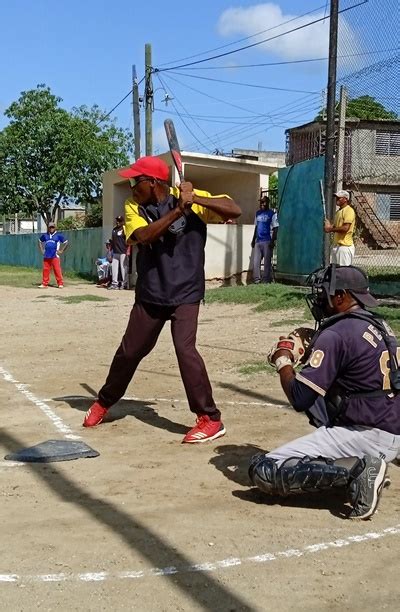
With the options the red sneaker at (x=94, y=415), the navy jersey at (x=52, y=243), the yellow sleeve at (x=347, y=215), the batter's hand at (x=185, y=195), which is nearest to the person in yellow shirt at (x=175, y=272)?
the batter's hand at (x=185, y=195)

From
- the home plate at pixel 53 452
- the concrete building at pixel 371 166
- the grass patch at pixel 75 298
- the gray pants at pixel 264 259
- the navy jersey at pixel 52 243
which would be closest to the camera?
the home plate at pixel 53 452

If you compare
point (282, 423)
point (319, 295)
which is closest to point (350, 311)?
point (319, 295)

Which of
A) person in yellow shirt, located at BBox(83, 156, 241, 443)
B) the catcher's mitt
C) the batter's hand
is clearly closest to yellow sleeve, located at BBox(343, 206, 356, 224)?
person in yellow shirt, located at BBox(83, 156, 241, 443)

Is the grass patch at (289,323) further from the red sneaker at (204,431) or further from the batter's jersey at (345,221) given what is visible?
the red sneaker at (204,431)

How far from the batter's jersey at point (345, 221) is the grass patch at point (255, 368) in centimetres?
469

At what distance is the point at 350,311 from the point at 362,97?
415 inches

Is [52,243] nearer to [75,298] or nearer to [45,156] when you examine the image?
[75,298]

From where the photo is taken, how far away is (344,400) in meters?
4.63

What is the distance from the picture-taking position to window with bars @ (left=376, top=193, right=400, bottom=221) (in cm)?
2685

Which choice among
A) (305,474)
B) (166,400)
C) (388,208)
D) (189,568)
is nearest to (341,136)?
(166,400)

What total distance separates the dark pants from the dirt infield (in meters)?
0.35

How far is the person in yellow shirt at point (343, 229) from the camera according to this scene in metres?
13.1

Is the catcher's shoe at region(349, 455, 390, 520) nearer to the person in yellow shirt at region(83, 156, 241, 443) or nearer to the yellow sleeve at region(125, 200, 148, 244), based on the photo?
the person in yellow shirt at region(83, 156, 241, 443)

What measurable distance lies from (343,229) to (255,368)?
194 inches
